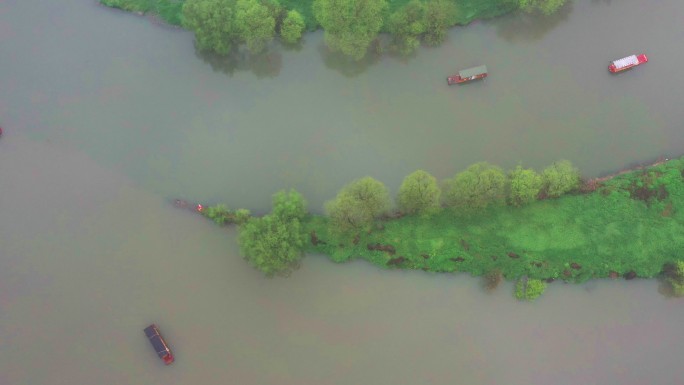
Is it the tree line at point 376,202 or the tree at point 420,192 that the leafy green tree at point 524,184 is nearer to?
the tree line at point 376,202

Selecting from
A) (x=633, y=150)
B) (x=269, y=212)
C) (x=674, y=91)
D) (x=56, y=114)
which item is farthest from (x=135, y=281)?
(x=674, y=91)

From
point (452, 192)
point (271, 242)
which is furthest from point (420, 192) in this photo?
Answer: point (271, 242)

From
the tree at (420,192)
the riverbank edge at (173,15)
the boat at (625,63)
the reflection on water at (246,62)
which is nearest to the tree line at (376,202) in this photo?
the tree at (420,192)

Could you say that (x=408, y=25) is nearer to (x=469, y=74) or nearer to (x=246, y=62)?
(x=469, y=74)

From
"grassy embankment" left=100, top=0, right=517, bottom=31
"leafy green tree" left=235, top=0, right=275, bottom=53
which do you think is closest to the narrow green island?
"leafy green tree" left=235, top=0, right=275, bottom=53

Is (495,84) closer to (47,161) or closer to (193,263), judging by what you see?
(193,263)

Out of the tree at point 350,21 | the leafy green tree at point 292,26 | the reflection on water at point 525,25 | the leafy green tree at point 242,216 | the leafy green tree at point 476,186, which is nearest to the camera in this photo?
the leafy green tree at point 476,186
